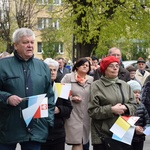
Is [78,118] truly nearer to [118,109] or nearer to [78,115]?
[78,115]

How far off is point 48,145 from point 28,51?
152 centimetres

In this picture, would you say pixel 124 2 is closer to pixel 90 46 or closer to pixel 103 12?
pixel 103 12

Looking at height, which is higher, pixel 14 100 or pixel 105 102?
pixel 14 100

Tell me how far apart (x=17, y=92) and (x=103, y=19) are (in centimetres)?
1715

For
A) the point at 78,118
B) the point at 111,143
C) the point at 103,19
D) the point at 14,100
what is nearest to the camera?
the point at 14,100

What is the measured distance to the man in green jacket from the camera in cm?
492

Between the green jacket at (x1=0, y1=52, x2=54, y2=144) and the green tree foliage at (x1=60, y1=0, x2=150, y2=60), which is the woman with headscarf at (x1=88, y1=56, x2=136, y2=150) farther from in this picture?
the green tree foliage at (x1=60, y1=0, x2=150, y2=60)

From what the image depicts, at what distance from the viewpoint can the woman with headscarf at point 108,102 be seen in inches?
225

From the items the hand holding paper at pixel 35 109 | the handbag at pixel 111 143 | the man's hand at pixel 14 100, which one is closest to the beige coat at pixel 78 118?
the handbag at pixel 111 143

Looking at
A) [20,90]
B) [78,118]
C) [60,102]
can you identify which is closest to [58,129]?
[60,102]

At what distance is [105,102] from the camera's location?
578 cm

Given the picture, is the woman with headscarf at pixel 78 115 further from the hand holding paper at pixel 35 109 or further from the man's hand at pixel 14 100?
the man's hand at pixel 14 100

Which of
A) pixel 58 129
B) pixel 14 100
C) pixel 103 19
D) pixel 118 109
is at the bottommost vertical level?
pixel 58 129

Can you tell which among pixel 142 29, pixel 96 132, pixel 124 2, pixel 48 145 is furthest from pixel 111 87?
pixel 142 29
